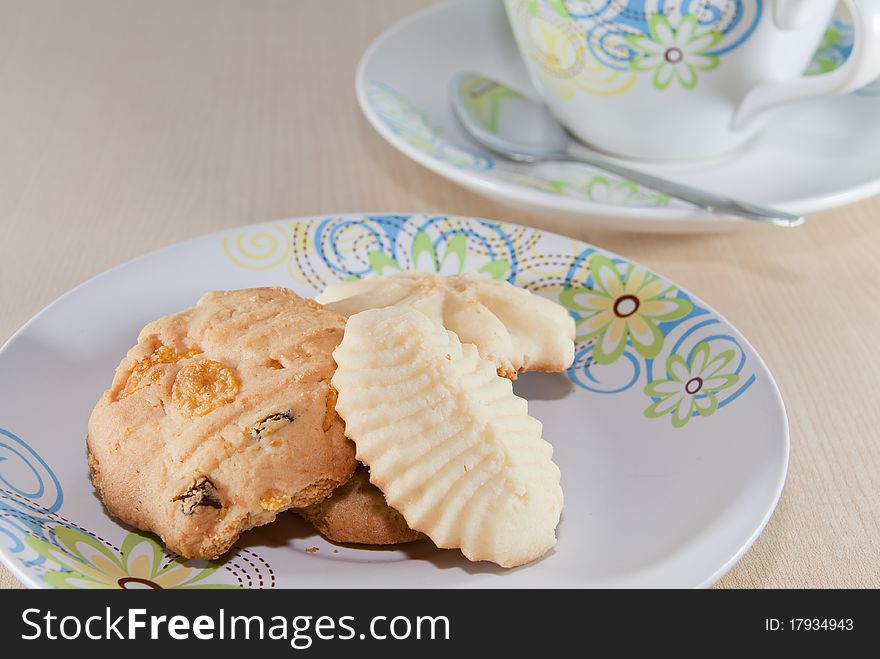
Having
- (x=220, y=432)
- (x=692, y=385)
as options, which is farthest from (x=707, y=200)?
(x=220, y=432)

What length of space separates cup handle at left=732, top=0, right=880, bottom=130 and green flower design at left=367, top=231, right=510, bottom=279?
1.40ft

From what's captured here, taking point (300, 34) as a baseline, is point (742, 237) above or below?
below

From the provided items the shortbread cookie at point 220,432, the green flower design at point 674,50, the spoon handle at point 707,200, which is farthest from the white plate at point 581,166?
the shortbread cookie at point 220,432

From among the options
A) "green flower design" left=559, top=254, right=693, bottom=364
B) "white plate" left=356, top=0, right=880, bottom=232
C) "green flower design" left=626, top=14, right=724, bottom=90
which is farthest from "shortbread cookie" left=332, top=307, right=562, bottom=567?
"green flower design" left=626, top=14, right=724, bottom=90

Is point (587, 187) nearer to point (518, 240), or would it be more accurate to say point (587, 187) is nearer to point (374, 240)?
point (518, 240)

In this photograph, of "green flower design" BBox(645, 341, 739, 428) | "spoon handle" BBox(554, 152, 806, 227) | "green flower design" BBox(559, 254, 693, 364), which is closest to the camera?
"green flower design" BBox(645, 341, 739, 428)

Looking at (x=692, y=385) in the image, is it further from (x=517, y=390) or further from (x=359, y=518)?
(x=359, y=518)

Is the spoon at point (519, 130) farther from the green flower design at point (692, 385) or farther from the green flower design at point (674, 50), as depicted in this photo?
the green flower design at point (692, 385)

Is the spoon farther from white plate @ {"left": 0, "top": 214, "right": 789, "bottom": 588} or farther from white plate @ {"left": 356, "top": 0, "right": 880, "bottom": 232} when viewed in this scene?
white plate @ {"left": 0, "top": 214, "right": 789, "bottom": 588}

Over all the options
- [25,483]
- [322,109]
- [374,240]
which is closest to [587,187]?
[374,240]

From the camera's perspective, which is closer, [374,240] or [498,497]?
[498,497]

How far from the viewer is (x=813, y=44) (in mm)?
1326

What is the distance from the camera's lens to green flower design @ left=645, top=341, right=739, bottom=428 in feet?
3.18
